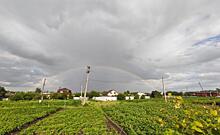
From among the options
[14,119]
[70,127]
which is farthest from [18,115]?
[70,127]

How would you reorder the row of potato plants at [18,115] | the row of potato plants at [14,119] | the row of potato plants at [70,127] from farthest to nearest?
the row of potato plants at [18,115], the row of potato plants at [14,119], the row of potato plants at [70,127]

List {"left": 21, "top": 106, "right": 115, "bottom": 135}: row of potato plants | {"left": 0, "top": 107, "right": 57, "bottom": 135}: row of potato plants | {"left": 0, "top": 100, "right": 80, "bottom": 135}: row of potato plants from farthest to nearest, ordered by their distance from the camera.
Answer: {"left": 0, "top": 100, "right": 80, "bottom": 135}: row of potato plants
{"left": 0, "top": 107, "right": 57, "bottom": 135}: row of potato plants
{"left": 21, "top": 106, "right": 115, "bottom": 135}: row of potato plants

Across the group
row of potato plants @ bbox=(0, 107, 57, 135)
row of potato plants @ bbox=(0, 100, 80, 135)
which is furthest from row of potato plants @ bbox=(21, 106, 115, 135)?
row of potato plants @ bbox=(0, 100, 80, 135)

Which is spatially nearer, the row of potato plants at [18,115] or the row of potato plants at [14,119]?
the row of potato plants at [14,119]

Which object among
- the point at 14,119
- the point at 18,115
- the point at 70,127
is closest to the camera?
the point at 70,127

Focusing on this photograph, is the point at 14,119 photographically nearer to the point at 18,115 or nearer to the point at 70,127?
the point at 18,115

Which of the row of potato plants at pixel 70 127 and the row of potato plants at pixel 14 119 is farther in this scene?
the row of potato plants at pixel 14 119

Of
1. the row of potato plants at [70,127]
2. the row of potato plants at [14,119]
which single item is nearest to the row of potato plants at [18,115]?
the row of potato plants at [14,119]

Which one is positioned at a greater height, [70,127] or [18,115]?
[18,115]

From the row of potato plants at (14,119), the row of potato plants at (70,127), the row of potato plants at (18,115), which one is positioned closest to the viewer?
the row of potato plants at (70,127)

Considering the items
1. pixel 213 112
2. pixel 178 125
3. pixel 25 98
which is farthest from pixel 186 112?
pixel 25 98

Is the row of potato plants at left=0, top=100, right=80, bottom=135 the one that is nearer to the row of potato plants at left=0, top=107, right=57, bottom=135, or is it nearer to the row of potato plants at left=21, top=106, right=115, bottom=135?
the row of potato plants at left=0, top=107, right=57, bottom=135

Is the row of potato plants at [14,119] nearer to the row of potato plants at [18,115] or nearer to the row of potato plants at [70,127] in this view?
the row of potato plants at [18,115]

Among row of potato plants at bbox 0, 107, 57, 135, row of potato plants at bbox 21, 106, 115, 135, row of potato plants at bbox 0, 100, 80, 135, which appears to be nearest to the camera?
row of potato plants at bbox 21, 106, 115, 135
